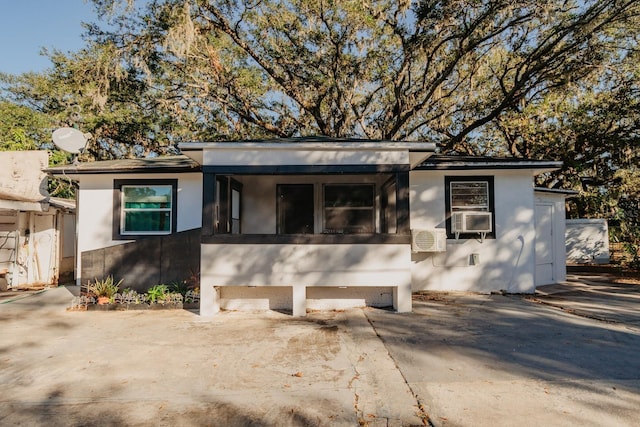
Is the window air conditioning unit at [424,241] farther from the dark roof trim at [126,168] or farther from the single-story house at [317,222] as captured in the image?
the dark roof trim at [126,168]

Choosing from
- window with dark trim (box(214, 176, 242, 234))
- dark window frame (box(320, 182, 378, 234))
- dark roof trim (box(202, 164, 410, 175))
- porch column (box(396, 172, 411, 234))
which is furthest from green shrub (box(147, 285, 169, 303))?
porch column (box(396, 172, 411, 234))

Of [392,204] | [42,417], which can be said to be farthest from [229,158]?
[42,417]

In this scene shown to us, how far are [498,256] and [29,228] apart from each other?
12.2 metres

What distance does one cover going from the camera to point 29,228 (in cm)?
980

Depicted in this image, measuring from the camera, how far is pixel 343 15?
35.2 ft

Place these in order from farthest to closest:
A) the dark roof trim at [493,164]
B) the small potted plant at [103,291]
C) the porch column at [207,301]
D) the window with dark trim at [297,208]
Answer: the window with dark trim at [297,208] < the dark roof trim at [493,164] < the small potted plant at [103,291] < the porch column at [207,301]

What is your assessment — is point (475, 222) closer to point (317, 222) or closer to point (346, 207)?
point (346, 207)

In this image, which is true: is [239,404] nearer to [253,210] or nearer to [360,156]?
[360,156]

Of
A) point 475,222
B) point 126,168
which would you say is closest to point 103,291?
point 126,168

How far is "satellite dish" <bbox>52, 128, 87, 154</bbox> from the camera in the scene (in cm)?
848

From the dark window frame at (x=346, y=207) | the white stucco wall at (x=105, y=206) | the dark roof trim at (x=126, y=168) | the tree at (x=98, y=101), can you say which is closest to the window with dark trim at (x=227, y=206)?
the white stucco wall at (x=105, y=206)

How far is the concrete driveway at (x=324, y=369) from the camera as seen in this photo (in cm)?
289

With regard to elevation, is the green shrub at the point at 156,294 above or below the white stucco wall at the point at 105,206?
below

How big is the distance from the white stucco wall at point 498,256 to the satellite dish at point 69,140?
27.4 ft
